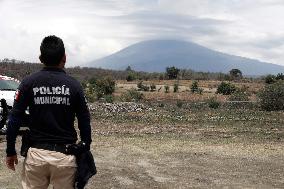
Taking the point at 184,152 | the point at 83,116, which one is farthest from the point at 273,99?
the point at 83,116

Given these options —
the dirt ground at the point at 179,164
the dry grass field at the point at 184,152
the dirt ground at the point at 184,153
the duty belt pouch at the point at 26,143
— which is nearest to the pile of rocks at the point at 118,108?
the dry grass field at the point at 184,152

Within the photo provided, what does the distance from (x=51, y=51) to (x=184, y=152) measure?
8612 mm

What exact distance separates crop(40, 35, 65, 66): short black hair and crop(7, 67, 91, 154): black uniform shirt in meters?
0.07

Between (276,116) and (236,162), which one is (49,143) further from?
(276,116)

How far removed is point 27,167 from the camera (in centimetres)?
462

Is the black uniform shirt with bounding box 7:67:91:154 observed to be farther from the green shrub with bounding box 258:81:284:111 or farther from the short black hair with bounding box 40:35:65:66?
the green shrub with bounding box 258:81:284:111

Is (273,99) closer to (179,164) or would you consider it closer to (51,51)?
(179,164)

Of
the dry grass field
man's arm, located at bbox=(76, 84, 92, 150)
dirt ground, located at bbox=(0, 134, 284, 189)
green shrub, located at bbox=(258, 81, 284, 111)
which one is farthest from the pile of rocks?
man's arm, located at bbox=(76, 84, 92, 150)

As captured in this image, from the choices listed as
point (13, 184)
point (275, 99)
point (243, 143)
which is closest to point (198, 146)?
point (243, 143)

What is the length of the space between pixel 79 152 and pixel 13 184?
190 inches

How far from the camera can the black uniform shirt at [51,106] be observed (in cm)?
454

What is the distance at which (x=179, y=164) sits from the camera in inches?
444

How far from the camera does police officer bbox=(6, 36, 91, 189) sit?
4.54 meters

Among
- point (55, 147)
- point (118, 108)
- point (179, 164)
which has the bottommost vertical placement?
point (179, 164)
